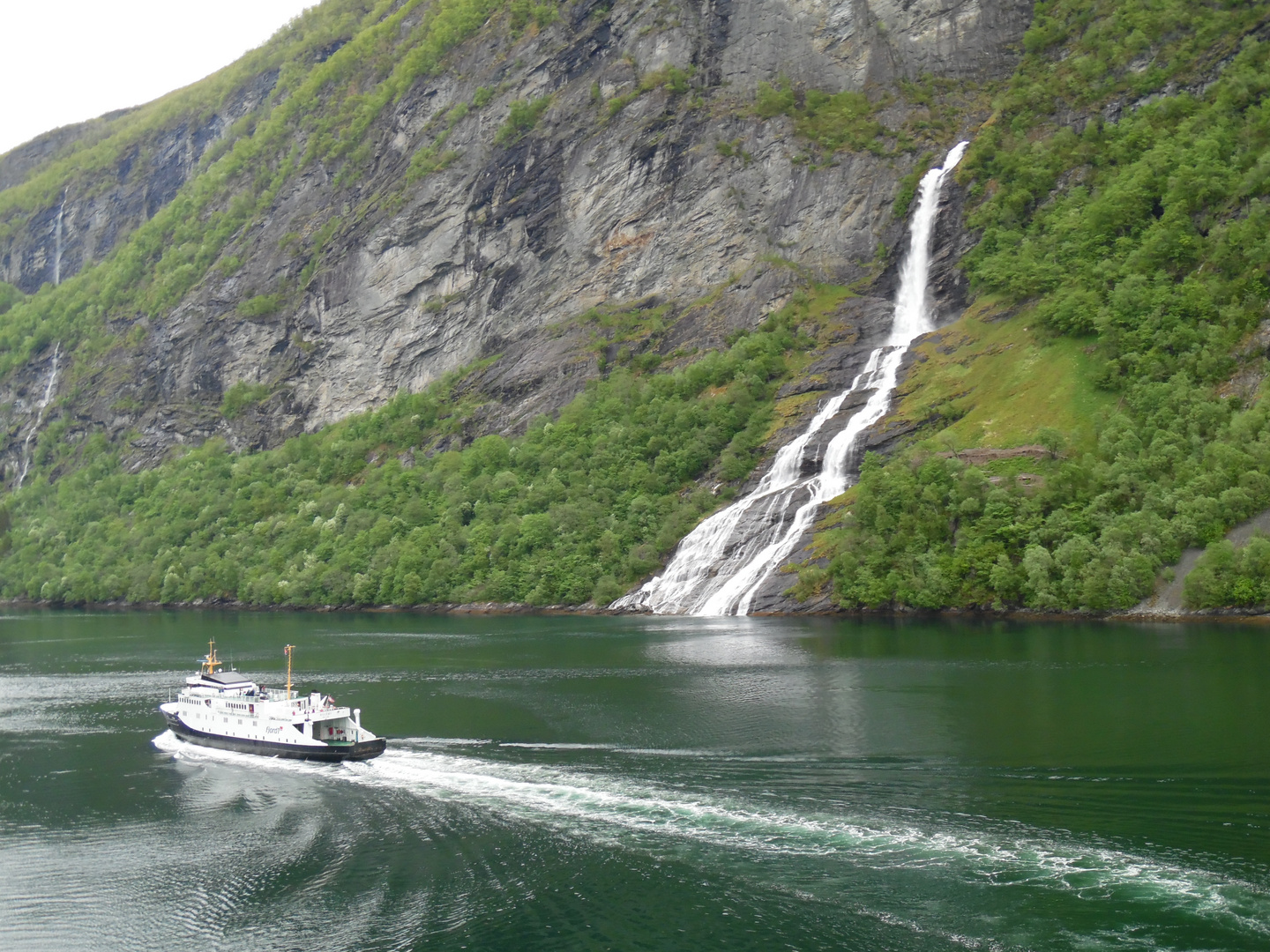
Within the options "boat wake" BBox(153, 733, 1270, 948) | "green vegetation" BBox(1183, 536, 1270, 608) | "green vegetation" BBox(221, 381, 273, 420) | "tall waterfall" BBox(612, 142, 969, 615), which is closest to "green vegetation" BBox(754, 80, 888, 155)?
"tall waterfall" BBox(612, 142, 969, 615)

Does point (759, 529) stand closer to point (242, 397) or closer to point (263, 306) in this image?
point (242, 397)

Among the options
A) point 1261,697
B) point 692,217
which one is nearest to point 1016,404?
point 1261,697

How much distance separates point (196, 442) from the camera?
195625mm

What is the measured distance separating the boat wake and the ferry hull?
2211mm

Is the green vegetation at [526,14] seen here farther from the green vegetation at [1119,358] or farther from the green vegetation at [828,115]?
the green vegetation at [1119,358]

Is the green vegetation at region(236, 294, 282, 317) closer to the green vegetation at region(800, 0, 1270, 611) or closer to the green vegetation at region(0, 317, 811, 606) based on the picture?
the green vegetation at region(0, 317, 811, 606)

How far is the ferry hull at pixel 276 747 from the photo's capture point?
40.7 m

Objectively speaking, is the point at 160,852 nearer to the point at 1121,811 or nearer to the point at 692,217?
the point at 1121,811

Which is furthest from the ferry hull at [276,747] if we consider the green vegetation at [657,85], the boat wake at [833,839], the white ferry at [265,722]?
the green vegetation at [657,85]

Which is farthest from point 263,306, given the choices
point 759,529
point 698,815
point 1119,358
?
point 698,815

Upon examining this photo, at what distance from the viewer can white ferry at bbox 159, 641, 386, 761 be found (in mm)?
41812

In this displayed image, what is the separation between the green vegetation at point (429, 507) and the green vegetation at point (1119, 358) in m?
27.1

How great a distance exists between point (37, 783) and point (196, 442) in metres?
169

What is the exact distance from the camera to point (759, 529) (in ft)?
332
